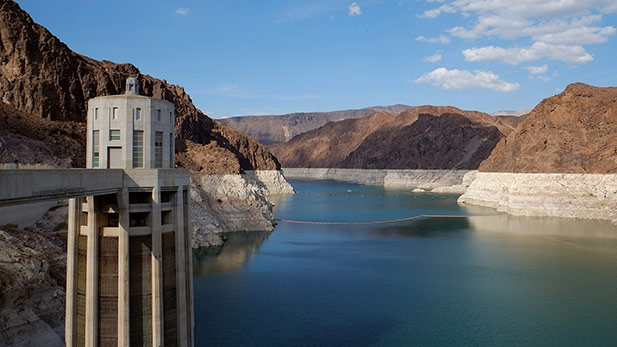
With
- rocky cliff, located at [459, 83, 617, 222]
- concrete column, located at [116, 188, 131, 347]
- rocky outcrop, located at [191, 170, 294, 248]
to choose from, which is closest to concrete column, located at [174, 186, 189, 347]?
concrete column, located at [116, 188, 131, 347]

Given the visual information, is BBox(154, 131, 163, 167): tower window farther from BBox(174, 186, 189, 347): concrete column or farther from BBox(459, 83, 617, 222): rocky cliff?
BBox(459, 83, 617, 222): rocky cliff

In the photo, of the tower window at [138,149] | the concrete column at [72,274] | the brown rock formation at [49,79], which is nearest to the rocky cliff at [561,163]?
the brown rock formation at [49,79]

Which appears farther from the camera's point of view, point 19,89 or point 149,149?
point 19,89

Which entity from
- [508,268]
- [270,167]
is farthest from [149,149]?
[270,167]

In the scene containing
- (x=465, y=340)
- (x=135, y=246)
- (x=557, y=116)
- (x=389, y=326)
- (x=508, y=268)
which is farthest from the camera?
(x=557, y=116)

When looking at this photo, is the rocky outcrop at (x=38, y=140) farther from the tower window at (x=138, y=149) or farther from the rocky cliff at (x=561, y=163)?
the rocky cliff at (x=561, y=163)

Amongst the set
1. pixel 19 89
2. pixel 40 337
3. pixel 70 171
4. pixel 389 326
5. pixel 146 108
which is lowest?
pixel 389 326

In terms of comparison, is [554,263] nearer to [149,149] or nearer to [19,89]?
[149,149]

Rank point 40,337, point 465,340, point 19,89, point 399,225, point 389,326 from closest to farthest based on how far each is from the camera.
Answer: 1. point 40,337
2. point 465,340
3. point 389,326
4. point 19,89
5. point 399,225
